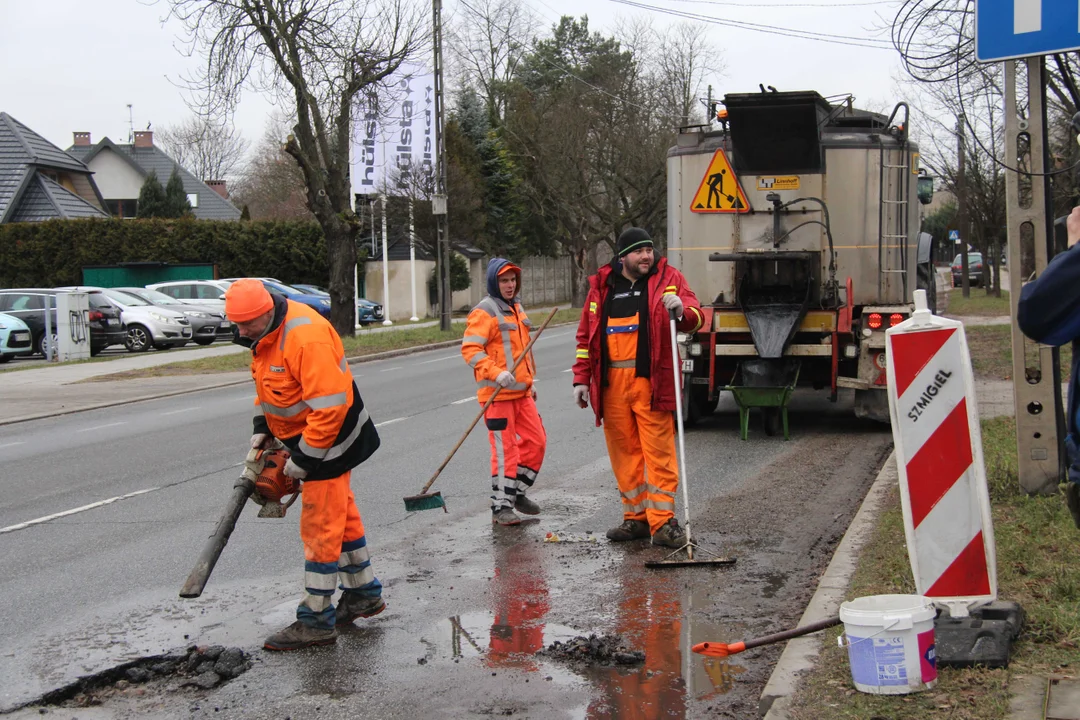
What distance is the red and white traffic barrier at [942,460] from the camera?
4.55 meters

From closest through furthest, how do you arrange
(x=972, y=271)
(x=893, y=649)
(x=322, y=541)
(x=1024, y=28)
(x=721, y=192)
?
(x=893, y=649) < (x=322, y=541) < (x=1024, y=28) < (x=721, y=192) < (x=972, y=271)

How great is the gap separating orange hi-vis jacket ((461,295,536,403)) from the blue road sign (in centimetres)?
341

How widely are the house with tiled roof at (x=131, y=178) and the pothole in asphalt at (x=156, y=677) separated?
56.4m

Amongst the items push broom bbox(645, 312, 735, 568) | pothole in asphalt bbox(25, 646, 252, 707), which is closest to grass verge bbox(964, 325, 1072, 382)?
push broom bbox(645, 312, 735, 568)

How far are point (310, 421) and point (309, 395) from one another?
0.12m

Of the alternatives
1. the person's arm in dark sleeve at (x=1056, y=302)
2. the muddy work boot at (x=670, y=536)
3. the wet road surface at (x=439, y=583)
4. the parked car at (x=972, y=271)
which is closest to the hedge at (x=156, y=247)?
the wet road surface at (x=439, y=583)

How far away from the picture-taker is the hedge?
38.5 meters

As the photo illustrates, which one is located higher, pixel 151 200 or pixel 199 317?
pixel 151 200

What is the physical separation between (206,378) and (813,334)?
40.5 ft

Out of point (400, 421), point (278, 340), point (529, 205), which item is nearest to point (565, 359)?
point (400, 421)

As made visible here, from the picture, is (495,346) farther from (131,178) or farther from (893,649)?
(131,178)

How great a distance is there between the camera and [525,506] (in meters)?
8.33

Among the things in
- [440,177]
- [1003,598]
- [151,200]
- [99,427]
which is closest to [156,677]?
[1003,598]

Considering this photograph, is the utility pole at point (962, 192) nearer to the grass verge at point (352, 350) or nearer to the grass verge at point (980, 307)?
the grass verge at point (980, 307)
